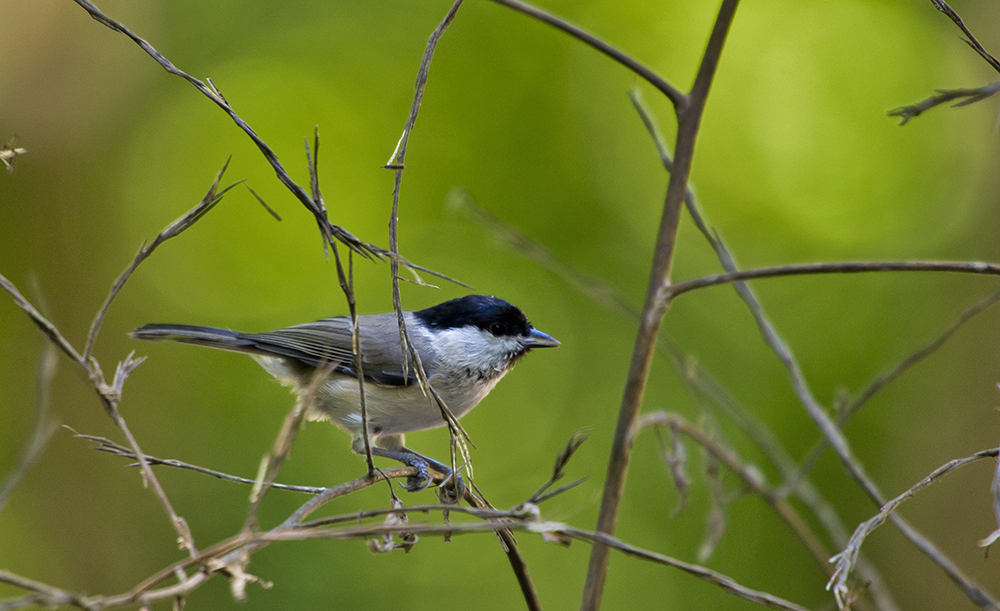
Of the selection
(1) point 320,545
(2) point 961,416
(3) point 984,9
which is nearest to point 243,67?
(1) point 320,545

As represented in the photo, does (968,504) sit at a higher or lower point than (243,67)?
lower

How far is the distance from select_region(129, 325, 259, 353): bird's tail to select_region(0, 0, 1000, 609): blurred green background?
2719 millimetres

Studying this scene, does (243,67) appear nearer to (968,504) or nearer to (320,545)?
(320,545)

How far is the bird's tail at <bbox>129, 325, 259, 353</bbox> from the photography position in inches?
90.1

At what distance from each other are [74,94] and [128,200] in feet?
2.92

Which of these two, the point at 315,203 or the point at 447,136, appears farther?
the point at 447,136

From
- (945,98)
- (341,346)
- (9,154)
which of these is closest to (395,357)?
(341,346)

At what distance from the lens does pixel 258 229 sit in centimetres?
600

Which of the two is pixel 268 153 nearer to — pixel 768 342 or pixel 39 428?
pixel 39 428

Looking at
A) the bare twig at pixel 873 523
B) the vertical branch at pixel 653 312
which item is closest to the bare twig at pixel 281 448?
the vertical branch at pixel 653 312

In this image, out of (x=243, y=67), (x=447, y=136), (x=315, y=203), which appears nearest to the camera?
(x=315, y=203)

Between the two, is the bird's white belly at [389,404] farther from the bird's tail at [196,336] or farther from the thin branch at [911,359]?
the thin branch at [911,359]

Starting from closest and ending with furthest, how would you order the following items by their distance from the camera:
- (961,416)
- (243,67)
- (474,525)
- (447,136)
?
(474,525)
(961,416)
(447,136)
(243,67)

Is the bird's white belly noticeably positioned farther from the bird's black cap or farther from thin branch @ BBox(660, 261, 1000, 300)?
thin branch @ BBox(660, 261, 1000, 300)
